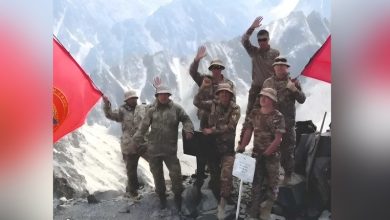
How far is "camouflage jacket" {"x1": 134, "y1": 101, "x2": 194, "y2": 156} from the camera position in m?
6.06

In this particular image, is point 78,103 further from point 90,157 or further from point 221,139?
point 90,157

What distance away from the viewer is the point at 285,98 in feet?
19.1

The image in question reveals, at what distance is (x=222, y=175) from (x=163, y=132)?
95cm

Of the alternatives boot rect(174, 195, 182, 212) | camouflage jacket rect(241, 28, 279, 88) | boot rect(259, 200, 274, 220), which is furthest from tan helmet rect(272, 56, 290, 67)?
boot rect(174, 195, 182, 212)

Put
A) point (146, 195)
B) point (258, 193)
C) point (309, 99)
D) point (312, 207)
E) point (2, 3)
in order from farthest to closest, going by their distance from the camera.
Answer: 1. point (309, 99)
2. point (146, 195)
3. point (312, 207)
4. point (258, 193)
5. point (2, 3)

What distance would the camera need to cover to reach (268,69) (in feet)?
20.1

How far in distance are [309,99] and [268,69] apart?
1.52 meters

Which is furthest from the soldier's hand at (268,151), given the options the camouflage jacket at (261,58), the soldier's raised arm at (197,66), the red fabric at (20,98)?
the red fabric at (20,98)

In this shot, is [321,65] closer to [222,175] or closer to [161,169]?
[222,175]

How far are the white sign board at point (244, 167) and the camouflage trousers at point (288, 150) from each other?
70cm

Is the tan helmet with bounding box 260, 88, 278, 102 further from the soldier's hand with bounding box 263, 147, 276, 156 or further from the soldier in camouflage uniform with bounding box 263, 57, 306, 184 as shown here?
Answer: the soldier's hand with bounding box 263, 147, 276, 156

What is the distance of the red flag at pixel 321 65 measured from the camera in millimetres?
6125

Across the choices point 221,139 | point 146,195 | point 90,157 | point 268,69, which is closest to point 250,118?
point 221,139

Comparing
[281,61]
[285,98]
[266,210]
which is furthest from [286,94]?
[266,210]
